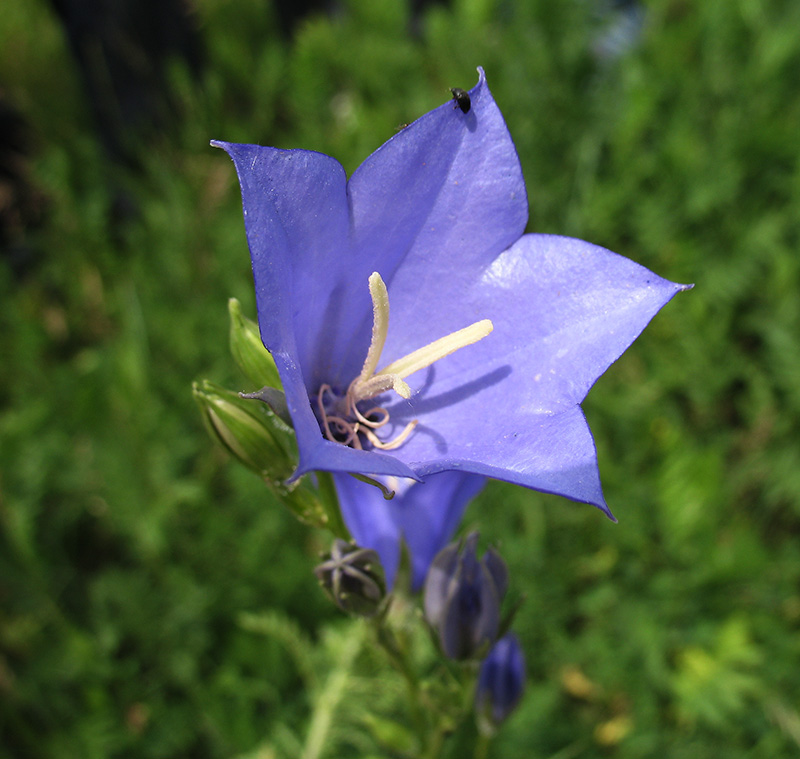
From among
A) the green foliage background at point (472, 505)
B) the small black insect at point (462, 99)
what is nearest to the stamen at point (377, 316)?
the small black insect at point (462, 99)

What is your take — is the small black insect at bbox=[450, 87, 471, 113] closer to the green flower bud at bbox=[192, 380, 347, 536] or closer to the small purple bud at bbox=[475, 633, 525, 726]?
the green flower bud at bbox=[192, 380, 347, 536]

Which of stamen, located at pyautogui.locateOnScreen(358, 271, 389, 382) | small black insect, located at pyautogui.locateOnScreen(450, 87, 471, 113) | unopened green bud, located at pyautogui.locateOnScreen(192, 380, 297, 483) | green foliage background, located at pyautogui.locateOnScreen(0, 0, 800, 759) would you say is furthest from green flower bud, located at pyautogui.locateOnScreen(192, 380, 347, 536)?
green foliage background, located at pyautogui.locateOnScreen(0, 0, 800, 759)

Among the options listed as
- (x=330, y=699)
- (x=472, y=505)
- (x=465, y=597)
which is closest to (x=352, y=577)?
(x=465, y=597)

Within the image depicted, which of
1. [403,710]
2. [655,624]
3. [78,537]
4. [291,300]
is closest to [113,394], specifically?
[78,537]

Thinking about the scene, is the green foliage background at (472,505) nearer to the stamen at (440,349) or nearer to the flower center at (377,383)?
the flower center at (377,383)

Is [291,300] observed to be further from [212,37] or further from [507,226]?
[212,37]

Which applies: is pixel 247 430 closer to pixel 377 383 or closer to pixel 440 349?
pixel 377 383
